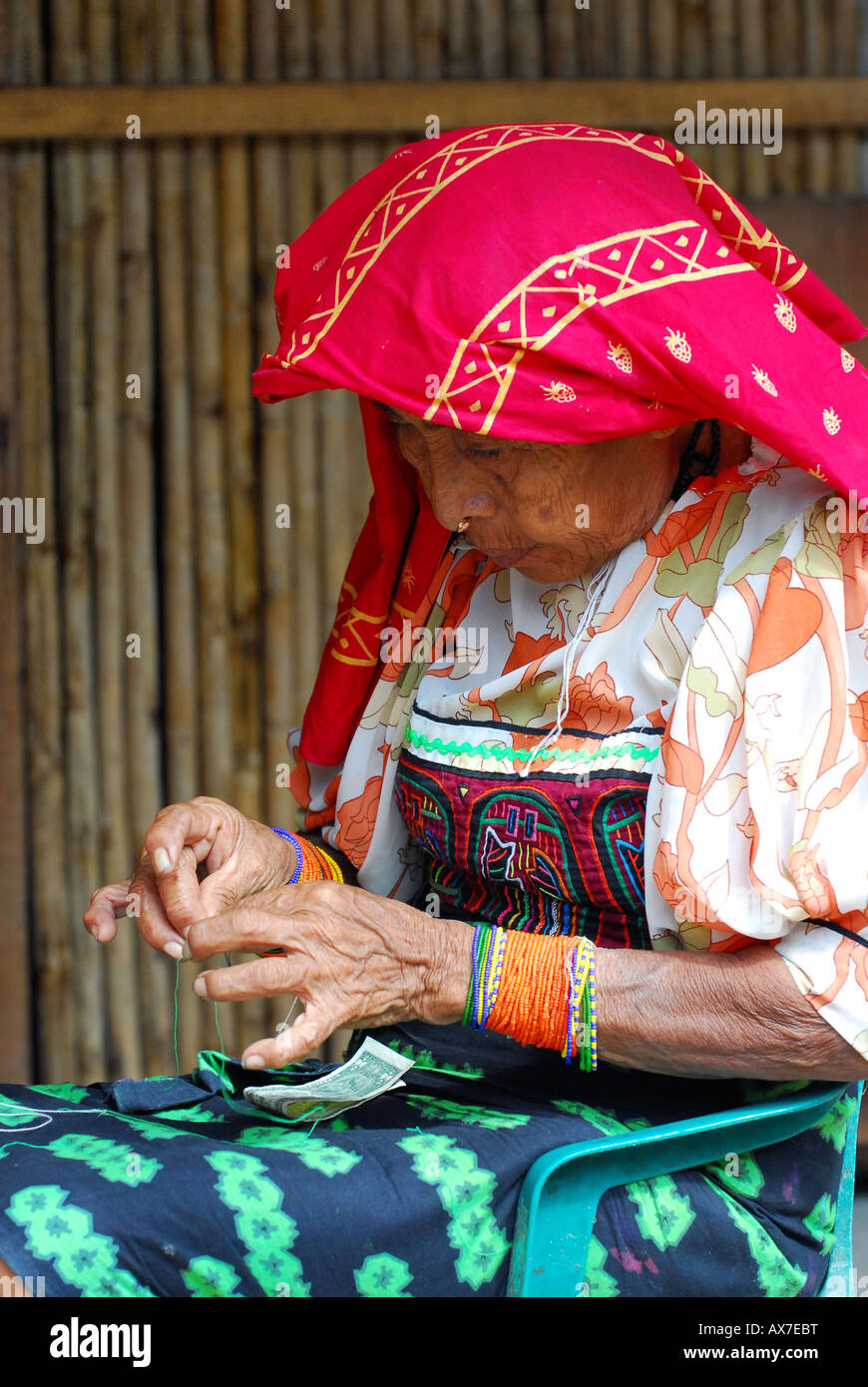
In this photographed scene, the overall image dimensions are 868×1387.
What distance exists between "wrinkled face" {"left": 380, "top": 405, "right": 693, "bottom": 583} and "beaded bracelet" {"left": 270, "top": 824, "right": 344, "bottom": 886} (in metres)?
0.51

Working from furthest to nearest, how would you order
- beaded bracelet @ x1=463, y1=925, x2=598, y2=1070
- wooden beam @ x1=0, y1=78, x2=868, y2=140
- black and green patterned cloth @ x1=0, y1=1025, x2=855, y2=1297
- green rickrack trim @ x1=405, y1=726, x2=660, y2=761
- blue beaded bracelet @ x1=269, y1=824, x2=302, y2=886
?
wooden beam @ x1=0, y1=78, x2=868, y2=140, blue beaded bracelet @ x1=269, y1=824, x2=302, y2=886, green rickrack trim @ x1=405, y1=726, x2=660, y2=761, beaded bracelet @ x1=463, y1=925, x2=598, y2=1070, black and green patterned cloth @ x1=0, y1=1025, x2=855, y2=1297

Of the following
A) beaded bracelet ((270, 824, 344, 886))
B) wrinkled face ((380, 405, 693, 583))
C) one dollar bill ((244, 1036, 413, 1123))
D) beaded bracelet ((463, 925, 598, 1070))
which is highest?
wrinkled face ((380, 405, 693, 583))

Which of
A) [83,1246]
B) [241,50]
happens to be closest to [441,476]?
[83,1246]

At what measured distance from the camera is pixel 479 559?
1841 mm

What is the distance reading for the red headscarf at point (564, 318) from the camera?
1.36 meters

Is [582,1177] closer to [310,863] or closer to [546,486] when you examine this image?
[310,863]

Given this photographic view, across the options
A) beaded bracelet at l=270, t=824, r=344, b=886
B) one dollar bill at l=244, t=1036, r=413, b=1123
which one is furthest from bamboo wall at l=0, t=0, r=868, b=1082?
one dollar bill at l=244, t=1036, r=413, b=1123

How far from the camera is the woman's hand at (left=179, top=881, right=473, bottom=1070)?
1312 millimetres

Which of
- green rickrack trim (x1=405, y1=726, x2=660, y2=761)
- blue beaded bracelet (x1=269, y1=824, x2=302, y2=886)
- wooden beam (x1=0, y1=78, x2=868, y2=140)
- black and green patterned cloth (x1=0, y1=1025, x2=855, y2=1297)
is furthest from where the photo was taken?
wooden beam (x1=0, y1=78, x2=868, y2=140)

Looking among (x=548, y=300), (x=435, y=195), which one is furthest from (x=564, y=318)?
(x=435, y=195)

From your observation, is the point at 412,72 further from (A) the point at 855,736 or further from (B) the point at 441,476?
(A) the point at 855,736

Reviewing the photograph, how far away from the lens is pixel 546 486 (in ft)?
5.05

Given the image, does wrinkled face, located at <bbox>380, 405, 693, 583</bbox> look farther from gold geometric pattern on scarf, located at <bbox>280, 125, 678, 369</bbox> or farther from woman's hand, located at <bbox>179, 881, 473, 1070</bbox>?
woman's hand, located at <bbox>179, 881, 473, 1070</bbox>

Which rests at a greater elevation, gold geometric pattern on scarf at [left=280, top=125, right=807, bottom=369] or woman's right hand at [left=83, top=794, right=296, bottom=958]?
gold geometric pattern on scarf at [left=280, top=125, right=807, bottom=369]
